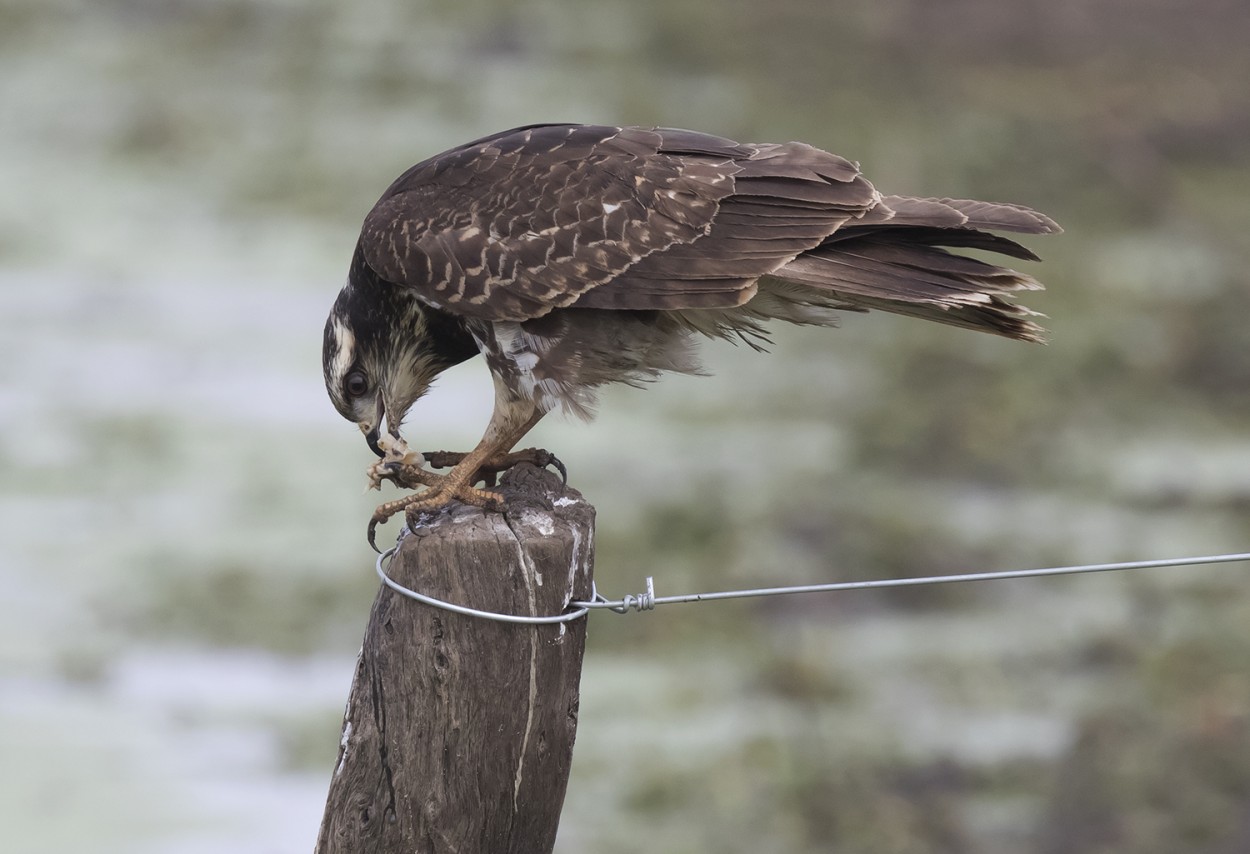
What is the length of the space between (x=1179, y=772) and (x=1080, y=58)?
8641 millimetres

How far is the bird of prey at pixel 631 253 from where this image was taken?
3236 mm

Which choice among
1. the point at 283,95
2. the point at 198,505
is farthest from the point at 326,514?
the point at 283,95

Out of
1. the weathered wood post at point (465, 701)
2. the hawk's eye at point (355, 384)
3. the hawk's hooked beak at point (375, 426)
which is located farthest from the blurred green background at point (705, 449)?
the weathered wood post at point (465, 701)

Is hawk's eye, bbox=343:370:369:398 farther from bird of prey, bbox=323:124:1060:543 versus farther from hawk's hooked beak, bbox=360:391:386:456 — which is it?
bird of prey, bbox=323:124:1060:543

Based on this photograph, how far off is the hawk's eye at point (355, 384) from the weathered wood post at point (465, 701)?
94 centimetres

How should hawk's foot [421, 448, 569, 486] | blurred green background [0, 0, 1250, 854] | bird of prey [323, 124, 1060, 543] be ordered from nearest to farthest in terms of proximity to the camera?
bird of prey [323, 124, 1060, 543] < hawk's foot [421, 448, 569, 486] < blurred green background [0, 0, 1250, 854]

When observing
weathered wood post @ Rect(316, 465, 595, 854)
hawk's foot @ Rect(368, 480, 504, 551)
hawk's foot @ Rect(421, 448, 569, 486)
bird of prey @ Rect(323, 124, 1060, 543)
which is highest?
bird of prey @ Rect(323, 124, 1060, 543)

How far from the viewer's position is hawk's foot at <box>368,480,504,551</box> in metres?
3.04

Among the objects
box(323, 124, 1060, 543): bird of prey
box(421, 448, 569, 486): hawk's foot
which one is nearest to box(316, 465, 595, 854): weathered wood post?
box(323, 124, 1060, 543): bird of prey

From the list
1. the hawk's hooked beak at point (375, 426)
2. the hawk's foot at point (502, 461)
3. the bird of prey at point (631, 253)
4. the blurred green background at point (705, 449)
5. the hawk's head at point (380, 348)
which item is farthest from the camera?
the blurred green background at point (705, 449)

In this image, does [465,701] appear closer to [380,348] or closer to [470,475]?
[470,475]

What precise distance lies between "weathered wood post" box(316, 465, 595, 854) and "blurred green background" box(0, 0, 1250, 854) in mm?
3253

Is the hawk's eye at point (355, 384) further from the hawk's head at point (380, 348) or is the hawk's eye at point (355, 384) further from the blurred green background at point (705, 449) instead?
the blurred green background at point (705, 449)

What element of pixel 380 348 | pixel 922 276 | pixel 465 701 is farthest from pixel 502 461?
pixel 922 276
